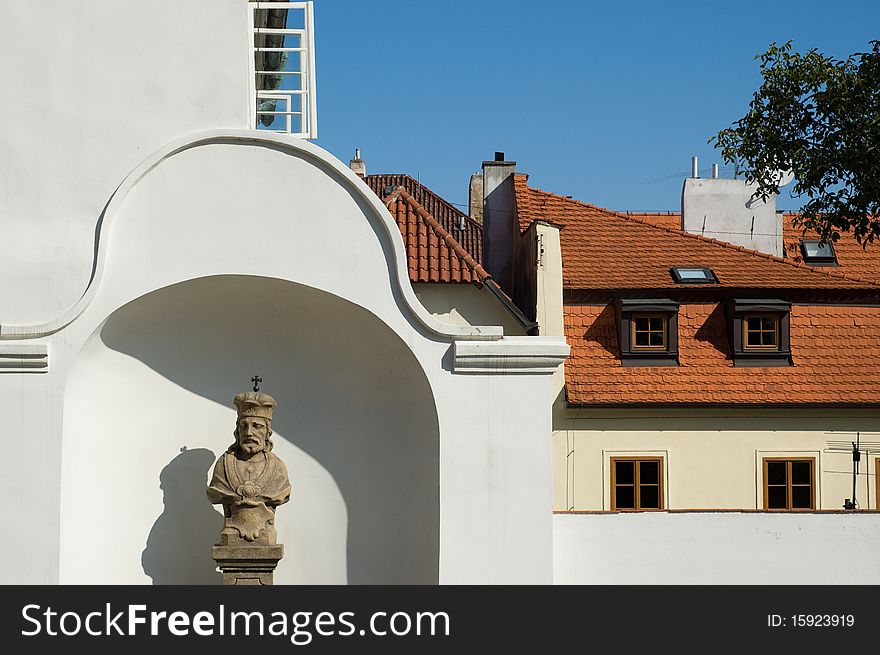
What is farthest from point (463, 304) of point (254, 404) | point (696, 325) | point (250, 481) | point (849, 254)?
point (849, 254)

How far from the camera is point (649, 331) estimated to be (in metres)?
22.7

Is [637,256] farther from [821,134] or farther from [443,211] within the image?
[443,211]

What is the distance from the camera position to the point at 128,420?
13.1 metres

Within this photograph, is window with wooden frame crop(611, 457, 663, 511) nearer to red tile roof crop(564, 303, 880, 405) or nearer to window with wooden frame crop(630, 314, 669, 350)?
red tile roof crop(564, 303, 880, 405)

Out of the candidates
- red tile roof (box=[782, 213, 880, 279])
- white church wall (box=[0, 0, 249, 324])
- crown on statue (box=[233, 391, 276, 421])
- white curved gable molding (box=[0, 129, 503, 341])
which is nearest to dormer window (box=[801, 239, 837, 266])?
red tile roof (box=[782, 213, 880, 279])

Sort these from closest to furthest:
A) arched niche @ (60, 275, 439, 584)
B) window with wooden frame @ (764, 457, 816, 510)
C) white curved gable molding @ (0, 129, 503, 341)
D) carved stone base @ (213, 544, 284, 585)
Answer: white curved gable molding @ (0, 129, 503, 341) → carved stone base @ (213, 544, 284, 585) → arched niche @ (60, 275, 439, 584) → window with wooden frame @ (764, 457, 816, 510)

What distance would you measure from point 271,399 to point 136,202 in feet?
7.22

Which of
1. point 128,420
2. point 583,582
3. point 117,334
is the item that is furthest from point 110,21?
point 583,582

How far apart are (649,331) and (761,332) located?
6.46ft

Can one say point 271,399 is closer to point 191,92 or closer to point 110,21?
point 191,92

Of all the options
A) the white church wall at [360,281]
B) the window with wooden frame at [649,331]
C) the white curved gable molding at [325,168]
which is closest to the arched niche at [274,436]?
the white church wall at [360,281]

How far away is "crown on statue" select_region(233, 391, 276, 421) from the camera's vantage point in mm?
12375

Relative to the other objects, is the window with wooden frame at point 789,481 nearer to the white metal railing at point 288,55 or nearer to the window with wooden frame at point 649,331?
the window with wooden frame at point 649,331

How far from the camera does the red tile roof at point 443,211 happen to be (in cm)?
3600
